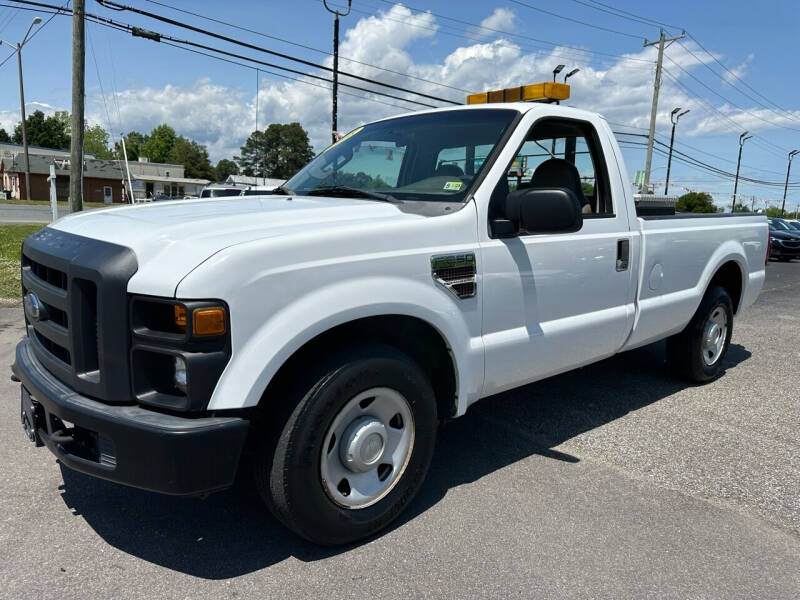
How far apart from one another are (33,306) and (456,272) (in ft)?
6.27

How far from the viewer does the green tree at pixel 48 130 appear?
91188mm

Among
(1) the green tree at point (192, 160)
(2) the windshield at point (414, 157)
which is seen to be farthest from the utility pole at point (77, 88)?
(1) the green tree at point (192, 160)

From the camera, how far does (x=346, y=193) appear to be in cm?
351

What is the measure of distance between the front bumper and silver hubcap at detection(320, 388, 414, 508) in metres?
0.45

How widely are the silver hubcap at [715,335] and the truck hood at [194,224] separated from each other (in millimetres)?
3399

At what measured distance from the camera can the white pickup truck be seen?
7.38 ft

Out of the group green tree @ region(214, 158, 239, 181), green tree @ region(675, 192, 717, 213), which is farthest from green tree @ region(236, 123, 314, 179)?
green tree @ region(675, 192, 717, 213)

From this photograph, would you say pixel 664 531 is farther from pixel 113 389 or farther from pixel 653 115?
pixel 653 115

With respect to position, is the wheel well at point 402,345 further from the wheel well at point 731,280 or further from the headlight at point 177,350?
the wheel well at point 731,280

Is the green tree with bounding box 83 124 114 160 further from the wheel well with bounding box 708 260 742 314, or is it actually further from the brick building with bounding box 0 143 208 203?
the wheel well with bounding box 708 260 742 314

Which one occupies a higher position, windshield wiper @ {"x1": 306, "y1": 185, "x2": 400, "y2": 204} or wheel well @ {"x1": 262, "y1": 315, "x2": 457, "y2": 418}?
windshield wiper @ {"x1": 306, "y1": 185, "x2": 400, "y2": 204}

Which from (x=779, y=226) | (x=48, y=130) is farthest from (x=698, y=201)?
(x=48, y=130)

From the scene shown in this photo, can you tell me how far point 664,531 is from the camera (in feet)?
9.76

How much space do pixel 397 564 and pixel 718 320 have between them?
3940 millimetres
